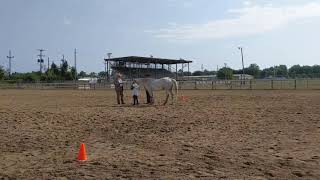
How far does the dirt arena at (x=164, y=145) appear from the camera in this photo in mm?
8133

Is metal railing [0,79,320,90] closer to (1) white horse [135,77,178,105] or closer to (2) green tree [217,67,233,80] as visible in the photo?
(1) white horse [135,77,178,105]

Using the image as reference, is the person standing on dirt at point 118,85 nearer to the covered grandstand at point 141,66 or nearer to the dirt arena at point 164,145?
the dirt arena at point 164,145

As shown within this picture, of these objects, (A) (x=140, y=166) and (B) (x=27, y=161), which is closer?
(A) (x=140, y=166)

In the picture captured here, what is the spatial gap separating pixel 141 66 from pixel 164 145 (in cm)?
8474

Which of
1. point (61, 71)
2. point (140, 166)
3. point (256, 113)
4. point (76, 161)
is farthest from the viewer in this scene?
point (61, 71)

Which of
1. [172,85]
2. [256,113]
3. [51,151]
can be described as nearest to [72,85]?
[172,85]

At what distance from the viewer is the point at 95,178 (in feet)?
25.4

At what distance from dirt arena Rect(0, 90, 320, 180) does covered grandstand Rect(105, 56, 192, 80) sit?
225 feet

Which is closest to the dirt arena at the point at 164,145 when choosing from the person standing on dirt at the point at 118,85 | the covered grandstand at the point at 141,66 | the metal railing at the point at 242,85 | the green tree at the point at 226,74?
the person standing on dirt at the point at 118,85

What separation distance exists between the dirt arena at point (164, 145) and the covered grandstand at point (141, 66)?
68584 millimetres

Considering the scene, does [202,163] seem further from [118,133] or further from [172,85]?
[172,85]

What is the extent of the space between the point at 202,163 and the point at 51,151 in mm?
3661

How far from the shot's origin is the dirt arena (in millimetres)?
8133

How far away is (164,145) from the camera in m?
10.8
